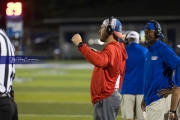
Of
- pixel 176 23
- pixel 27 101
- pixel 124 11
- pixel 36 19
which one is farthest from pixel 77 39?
pixel 36 19

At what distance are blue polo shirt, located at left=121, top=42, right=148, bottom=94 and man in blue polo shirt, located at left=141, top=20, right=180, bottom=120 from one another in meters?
2.61

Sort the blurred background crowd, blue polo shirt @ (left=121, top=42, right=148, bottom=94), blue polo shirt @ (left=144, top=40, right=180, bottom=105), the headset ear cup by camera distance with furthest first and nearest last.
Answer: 1. the blurred background crowd
2. blue polo shirt @ (left=121, top=42, right=148, bottom=94)
3. blue polo shirt @ (left=144, top=40, right=180, bottom=105)
4. the headset ear cup

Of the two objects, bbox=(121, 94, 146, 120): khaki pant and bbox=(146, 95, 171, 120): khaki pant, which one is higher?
bbox=(146, 95, 171, 120): khaki pant

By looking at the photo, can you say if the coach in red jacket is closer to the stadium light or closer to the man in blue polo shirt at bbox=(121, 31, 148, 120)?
the man in blue polo shirt at bbox=(121, 31, 148, 120)

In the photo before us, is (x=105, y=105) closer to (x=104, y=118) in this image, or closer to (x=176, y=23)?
(x=104, y=118)

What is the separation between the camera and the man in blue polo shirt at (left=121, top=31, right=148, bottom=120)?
9.84 meters

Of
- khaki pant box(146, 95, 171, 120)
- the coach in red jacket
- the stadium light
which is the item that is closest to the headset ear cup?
the coach in red jacket

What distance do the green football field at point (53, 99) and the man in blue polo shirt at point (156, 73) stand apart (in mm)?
5404

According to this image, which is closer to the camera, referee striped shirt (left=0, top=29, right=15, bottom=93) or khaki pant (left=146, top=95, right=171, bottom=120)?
referee striped shirt (left=0, top=29, right=15, bottom=93)

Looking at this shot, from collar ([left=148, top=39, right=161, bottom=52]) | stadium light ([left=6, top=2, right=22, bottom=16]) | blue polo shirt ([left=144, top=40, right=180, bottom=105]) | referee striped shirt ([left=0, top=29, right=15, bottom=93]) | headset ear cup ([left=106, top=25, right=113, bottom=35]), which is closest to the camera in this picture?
referee striped shirt ([left=0, top=29, right=15, bottom=93])

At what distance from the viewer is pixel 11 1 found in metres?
19.5

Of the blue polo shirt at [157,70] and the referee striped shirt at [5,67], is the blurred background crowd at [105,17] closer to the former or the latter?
the blue polo shirt at [157,70]

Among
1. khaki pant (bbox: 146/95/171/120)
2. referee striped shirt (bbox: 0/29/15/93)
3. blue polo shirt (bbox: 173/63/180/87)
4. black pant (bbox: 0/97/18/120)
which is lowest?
khaki pant (bbox: 146/95/171/120)

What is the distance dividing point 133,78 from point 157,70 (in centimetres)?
286
